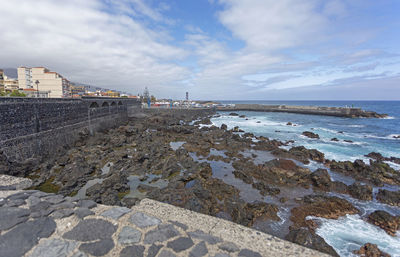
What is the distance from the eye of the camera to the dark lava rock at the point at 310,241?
6.19 m

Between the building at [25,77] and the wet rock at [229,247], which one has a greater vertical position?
the building at [25,77]

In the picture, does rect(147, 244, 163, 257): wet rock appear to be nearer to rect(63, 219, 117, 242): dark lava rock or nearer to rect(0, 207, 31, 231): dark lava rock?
rect(63, 219, 117, 242): dark lava rock

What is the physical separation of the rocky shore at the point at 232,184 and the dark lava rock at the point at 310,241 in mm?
30

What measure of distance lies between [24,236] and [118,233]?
4.99 ft

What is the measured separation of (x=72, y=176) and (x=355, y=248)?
1416cm

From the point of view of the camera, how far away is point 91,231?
3389mm

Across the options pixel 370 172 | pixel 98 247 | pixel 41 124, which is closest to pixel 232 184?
pixel 98 247

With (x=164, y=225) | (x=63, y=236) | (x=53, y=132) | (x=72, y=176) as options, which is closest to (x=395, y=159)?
(x=164, y=225)

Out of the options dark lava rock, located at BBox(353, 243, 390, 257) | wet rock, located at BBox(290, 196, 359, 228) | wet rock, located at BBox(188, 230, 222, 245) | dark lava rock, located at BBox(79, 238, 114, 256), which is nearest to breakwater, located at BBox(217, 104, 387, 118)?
wet rock, located at BBox(290, 196, 359, 228)

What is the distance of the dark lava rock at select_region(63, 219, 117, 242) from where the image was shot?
3.25 meters

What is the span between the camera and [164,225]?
12.0 feet

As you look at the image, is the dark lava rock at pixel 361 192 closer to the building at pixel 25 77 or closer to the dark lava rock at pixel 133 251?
the dark lava rock at pixel 133 251

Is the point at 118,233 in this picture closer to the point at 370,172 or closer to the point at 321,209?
the point at 321,209

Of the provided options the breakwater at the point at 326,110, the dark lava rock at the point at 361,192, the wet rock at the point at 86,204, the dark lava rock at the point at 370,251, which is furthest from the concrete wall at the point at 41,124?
the breakwater at the point at 326,110
